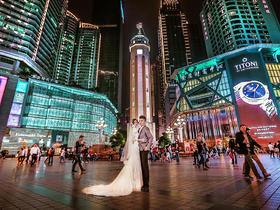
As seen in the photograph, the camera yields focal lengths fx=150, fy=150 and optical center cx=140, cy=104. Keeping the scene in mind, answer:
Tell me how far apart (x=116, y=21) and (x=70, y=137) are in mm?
120831

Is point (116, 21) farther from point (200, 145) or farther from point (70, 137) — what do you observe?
point (200, 145)

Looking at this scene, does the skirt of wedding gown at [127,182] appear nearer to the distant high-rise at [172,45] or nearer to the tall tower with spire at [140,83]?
the tall tower with spire at [140,83]

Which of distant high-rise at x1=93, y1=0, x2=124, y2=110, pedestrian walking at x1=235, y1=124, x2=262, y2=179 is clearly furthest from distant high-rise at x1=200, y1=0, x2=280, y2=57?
distant high-rise at x1=93, y1=0, x2=124, y2=110

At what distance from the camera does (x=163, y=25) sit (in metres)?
114

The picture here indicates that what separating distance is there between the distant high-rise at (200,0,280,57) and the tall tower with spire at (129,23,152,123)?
40.4 m

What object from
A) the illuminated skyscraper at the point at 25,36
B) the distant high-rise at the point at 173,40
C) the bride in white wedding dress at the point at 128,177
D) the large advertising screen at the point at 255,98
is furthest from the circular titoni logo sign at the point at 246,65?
the illuminated skyscraper at the point at 25,36

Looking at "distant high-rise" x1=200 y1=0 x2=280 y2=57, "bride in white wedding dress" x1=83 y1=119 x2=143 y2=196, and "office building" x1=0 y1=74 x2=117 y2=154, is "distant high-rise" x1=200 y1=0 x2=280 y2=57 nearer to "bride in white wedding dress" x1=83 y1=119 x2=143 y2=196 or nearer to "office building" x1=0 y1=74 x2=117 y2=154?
"office building" x1=0 y1=74 x2=117 y2=154

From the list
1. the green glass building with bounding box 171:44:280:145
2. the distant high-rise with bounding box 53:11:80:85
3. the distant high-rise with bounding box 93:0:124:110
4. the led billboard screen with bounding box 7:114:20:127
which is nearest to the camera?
the green glass building with bounding box 171:44:280:145

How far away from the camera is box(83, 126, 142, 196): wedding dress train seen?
3.92 metres

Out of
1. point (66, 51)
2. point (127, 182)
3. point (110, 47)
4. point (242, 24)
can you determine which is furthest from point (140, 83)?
point (110, 47)

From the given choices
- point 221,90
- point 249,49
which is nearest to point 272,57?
point 249,49

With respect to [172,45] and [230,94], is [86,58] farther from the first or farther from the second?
[230,94]

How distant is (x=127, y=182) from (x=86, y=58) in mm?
119452

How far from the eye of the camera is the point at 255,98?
4628cm
